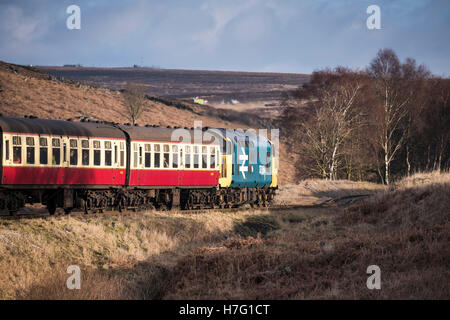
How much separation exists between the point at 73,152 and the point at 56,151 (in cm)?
93

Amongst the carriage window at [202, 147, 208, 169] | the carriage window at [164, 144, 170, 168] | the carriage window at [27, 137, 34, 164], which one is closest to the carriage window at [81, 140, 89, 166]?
the carriage window at [27, 137, 34, 164]

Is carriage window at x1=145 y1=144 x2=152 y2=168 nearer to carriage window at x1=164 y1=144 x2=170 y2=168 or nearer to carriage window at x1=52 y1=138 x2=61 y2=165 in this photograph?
carriage window at x1=164 y1=144 x2=170 y2=168

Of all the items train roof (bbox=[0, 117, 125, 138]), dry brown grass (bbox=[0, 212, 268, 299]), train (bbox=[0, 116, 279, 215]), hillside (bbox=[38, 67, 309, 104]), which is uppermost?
hillside (bbox=[38, 67, 309, 104])

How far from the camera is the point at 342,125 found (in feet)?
155

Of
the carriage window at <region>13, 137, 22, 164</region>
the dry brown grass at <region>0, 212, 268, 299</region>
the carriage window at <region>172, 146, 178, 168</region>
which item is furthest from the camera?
the carriage window at <region>172, 146, 178, 168</region>

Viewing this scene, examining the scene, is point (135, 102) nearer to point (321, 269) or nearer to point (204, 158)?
point (204, 158)

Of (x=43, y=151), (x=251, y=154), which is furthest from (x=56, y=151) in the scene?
(x=251, y=154)

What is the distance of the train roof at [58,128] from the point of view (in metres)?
19.7

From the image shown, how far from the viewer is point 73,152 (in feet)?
71.8

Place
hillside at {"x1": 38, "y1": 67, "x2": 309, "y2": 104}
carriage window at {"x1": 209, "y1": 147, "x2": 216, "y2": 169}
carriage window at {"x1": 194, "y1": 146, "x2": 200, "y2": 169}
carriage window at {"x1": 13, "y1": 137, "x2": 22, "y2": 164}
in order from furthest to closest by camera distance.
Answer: hillside at {"x1": 38, "y1": 67, "x2": 309, "y2": 104}
carriage window at {"x1": 209, "y1": 147, "x2": 216, "y2": 169}
carriage window at {"x1": 194, "y1": 146, "x2": 200, "y2": 169}
carriage window at {"x1": 13, "y1": 137, "x2": 22, "y2": 164}

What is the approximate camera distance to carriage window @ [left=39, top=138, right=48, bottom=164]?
20.5 m

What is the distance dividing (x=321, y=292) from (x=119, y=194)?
14937 mm

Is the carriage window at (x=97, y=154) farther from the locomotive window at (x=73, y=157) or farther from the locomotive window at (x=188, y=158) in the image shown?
the locomotive window at (x=188, y=158)
